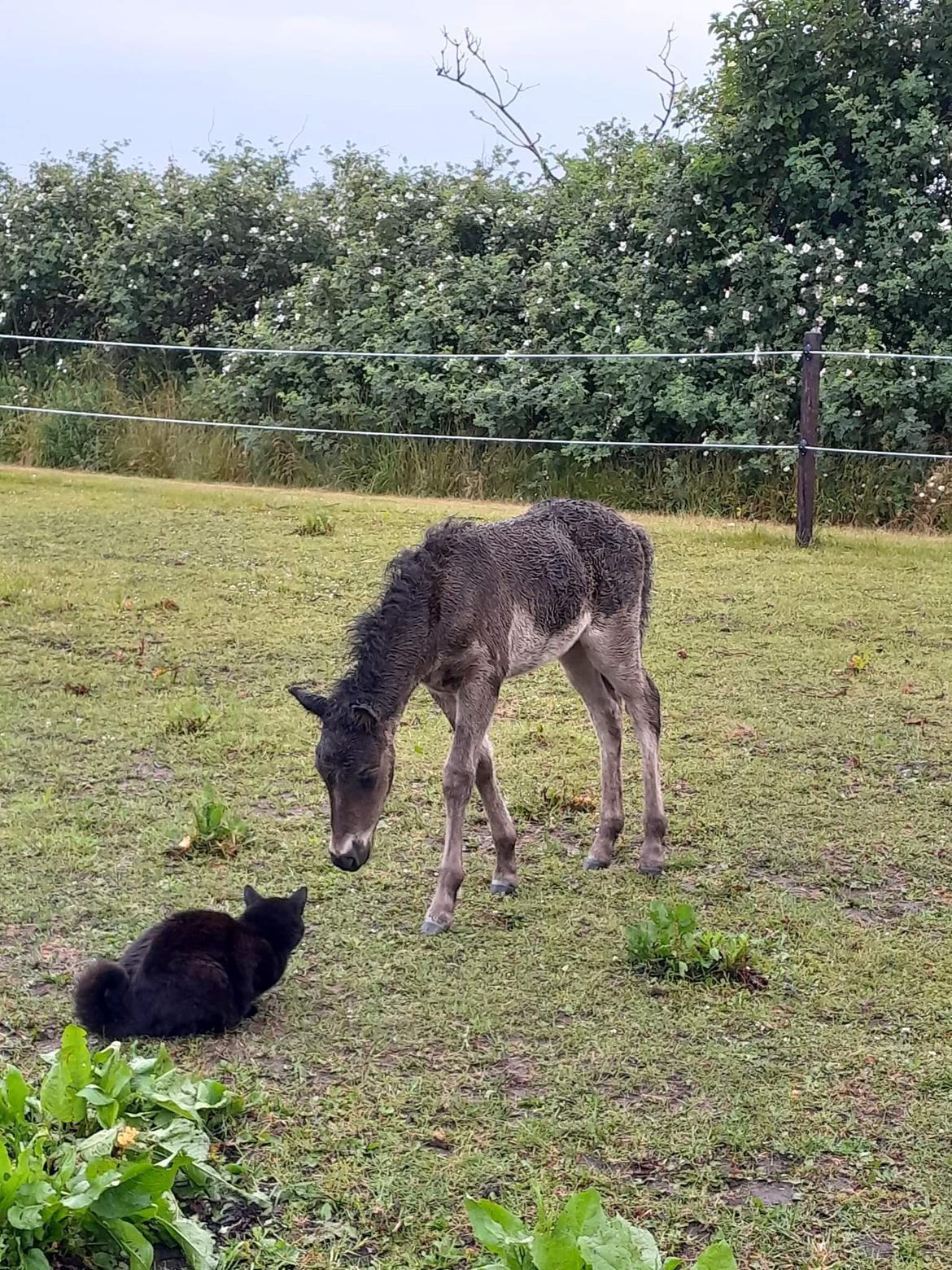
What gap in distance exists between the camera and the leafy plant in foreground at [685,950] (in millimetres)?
4559

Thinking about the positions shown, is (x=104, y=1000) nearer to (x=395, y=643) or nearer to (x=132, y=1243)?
(x=132, y=1243)

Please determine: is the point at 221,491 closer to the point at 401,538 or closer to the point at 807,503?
the point at 401,538

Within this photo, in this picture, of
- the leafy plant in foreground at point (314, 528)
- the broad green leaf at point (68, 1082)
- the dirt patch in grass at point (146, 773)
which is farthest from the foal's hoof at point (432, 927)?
the leafy plant in foreground at point (314, 528)

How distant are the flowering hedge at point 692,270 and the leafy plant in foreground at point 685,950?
932 cm

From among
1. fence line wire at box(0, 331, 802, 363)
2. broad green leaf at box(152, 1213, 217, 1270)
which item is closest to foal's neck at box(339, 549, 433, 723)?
broad green leaf at box(152, 1213, 217, 1270)

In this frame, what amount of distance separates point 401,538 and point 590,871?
650cm

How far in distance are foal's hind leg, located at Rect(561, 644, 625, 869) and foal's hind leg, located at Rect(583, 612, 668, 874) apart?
9 cm

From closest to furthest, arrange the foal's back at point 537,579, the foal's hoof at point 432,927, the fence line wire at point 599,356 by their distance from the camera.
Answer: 1. the foal's hoof at point 432,927
2. the foal's back at point 537,579
3. the fence line wire at point 599,356

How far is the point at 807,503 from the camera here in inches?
468

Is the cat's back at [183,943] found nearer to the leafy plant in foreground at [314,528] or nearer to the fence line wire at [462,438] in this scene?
the leafy plant in foreground at [314,528]

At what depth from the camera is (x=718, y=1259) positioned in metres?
2.72

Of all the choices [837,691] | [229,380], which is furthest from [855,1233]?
[229,380]

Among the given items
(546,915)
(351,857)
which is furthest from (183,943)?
(546,915)

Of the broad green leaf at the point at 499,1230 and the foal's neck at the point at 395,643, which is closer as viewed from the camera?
the broad green leaf at the point at 499,1230
